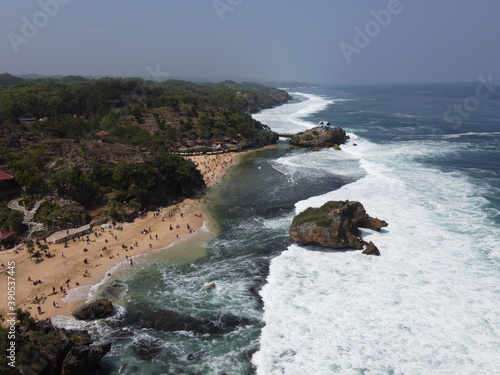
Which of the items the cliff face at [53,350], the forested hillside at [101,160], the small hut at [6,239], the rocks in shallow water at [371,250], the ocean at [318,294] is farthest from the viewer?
the forested hillside at [101,160]

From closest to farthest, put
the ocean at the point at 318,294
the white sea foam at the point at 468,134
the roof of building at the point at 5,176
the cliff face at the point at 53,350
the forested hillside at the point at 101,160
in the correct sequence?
1. the cliff face at the point at 53,350
2. the ocean at the point at 318,294
3. the roof of building at the point at 5,176
4. the forested hillside at the point at 101,160
5. the white sea foam at the point at 468,134

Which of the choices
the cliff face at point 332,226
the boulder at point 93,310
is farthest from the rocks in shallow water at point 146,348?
the cliff face at point 332,226

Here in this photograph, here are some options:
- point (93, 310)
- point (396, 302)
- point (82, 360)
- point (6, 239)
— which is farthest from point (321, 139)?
point (82, 360)

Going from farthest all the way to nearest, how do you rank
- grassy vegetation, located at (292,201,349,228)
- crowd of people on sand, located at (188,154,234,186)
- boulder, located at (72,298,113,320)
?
crowd of people on sand, located at (188,154,234,186), grassy vegetation, located at (292,201,349,228), boulder, located at (72,298,113,320)

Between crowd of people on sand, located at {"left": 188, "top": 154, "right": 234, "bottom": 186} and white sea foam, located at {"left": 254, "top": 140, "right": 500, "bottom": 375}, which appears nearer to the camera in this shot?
white sea foam, located at {"left": 254, "top": 140, "right": 500, "bottom": 375}

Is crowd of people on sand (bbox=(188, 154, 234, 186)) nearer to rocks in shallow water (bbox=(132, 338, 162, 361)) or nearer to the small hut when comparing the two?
the small hut

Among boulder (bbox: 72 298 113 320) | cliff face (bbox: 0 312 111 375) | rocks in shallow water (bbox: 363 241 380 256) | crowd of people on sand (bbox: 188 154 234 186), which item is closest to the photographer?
cliff face (bbox: 0 312 111 375)

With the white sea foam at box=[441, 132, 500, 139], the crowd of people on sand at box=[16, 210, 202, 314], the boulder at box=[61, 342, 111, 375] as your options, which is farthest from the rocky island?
the boulder at box=[61, 342, 111, 375]

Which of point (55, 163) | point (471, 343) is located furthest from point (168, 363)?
point (55, 163)

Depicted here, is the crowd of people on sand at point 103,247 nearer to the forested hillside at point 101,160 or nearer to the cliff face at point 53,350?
the forested hillside at point 101,160
